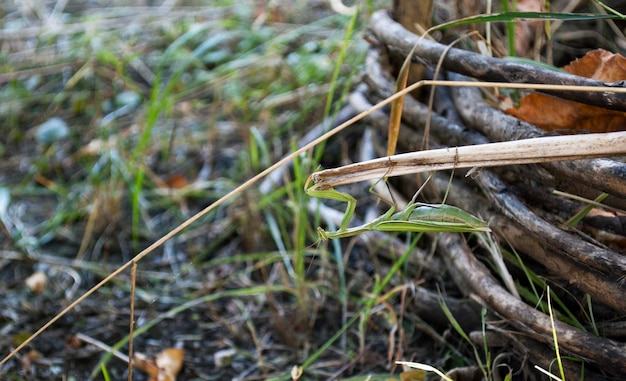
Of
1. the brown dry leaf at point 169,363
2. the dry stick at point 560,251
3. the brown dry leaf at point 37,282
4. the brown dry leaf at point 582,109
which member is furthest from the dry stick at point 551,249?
the brown dry leaf at point 37,282

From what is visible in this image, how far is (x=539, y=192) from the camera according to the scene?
96cm

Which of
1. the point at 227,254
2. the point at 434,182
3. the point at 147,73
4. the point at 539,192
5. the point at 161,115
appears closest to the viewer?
the point at 539,192

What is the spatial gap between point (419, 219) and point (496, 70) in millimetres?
244

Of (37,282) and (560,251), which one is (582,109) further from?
(37,282)

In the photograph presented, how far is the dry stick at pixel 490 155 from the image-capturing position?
726 millimetres

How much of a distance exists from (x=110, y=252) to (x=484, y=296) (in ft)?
3.10

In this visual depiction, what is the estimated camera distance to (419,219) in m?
0.83

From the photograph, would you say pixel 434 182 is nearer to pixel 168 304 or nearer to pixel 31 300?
→ pixel 168 304

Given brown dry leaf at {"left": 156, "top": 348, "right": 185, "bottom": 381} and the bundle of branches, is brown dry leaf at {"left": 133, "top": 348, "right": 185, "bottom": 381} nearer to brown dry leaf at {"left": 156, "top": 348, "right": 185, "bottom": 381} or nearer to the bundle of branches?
brown dry leaf at {"left": 156, "top": 348, "right": 185, "bottom": 381}

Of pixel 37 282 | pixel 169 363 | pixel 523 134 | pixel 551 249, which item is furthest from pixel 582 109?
pixel 37 282

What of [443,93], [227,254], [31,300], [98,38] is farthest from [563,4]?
[98,38]

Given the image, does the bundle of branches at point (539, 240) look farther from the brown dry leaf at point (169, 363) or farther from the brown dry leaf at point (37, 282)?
the brown dry leaf at point (37, 282)

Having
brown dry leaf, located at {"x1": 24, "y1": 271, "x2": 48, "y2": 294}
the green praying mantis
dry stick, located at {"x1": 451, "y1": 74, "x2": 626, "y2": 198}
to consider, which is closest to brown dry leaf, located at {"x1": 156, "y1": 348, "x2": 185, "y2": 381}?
brown dry leaf, located at {"x1": 24, "y1": 271, "x2": 48, "y2": 294}

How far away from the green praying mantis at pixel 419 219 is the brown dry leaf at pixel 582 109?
25cm
